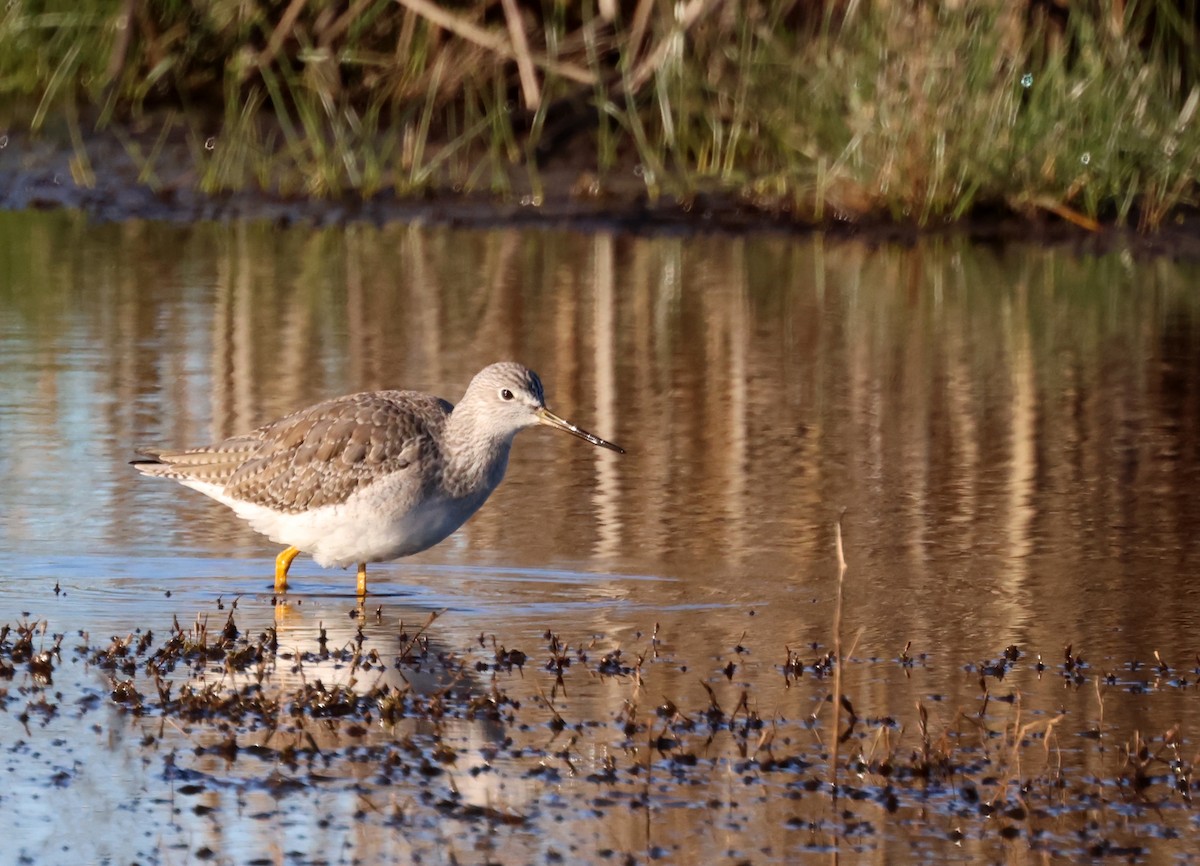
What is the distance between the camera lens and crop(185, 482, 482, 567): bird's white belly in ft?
24.9

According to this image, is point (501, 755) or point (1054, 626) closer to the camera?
point (501, 755)

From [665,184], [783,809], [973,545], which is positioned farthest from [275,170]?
[783,809]

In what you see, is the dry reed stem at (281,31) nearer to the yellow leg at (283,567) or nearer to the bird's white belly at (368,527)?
the yellow leg at (283,567)

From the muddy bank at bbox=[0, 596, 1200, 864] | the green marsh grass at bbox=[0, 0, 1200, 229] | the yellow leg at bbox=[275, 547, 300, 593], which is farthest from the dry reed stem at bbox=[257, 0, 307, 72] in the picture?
the muddy bank at bbox=[0, 596, 1200, 864]

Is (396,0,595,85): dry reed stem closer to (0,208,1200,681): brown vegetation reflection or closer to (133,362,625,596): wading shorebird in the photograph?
(0,208,1200,681): brown vegetation reflection

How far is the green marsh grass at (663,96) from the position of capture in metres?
16.8

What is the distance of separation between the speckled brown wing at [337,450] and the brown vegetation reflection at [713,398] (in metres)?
0.42

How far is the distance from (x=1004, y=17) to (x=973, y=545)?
9.53 meters

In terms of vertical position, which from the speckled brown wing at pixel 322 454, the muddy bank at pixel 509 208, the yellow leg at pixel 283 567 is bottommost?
the yellow leg at pixel 283 567

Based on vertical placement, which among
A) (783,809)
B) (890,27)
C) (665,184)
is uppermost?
(890,27)

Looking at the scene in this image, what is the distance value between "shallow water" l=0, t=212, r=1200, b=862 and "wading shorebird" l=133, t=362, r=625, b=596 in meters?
0.24

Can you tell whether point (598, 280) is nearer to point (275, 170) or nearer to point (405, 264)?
A: point (405, 264)

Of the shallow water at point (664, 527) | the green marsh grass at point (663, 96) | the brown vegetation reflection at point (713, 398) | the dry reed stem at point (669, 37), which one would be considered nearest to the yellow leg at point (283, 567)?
the shallow water at point (664, 527)

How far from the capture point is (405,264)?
16203 mm
